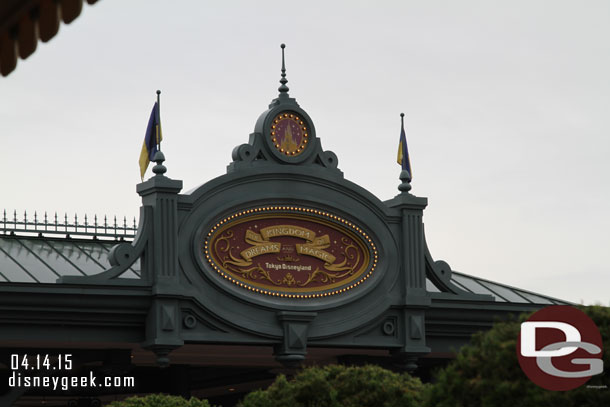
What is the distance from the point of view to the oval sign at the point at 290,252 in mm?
25188

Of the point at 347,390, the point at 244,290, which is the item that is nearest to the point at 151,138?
the point at 244,290

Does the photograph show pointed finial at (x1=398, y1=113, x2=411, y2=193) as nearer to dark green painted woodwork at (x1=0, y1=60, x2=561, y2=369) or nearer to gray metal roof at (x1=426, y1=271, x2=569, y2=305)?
dark green painted woodwork at (x1=0, y1=60, x2=561, y2=369)

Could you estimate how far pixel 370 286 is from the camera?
26.4m

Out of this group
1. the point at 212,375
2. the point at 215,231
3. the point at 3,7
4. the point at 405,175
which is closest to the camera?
the point at 3,7

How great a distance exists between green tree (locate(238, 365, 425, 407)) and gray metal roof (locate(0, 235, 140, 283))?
259 inches

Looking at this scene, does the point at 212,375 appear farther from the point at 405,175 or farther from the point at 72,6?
the point at 72,6

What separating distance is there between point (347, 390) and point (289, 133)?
8188 millimetres

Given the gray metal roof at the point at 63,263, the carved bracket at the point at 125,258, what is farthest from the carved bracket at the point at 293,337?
the gray metal roof at the point at 63,263

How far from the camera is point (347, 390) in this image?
765 inches

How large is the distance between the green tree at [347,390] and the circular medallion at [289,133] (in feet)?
23.8

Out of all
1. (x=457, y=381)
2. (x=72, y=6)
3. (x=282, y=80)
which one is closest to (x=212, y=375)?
(x=282, y=80)

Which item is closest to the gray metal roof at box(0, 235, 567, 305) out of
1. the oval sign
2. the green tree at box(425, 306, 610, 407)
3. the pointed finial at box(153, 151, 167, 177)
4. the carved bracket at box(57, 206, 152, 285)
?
the carved bracket at box(57, 206, 152, 285)

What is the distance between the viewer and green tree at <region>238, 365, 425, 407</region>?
19125mm

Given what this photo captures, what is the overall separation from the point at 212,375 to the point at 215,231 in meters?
6.73
